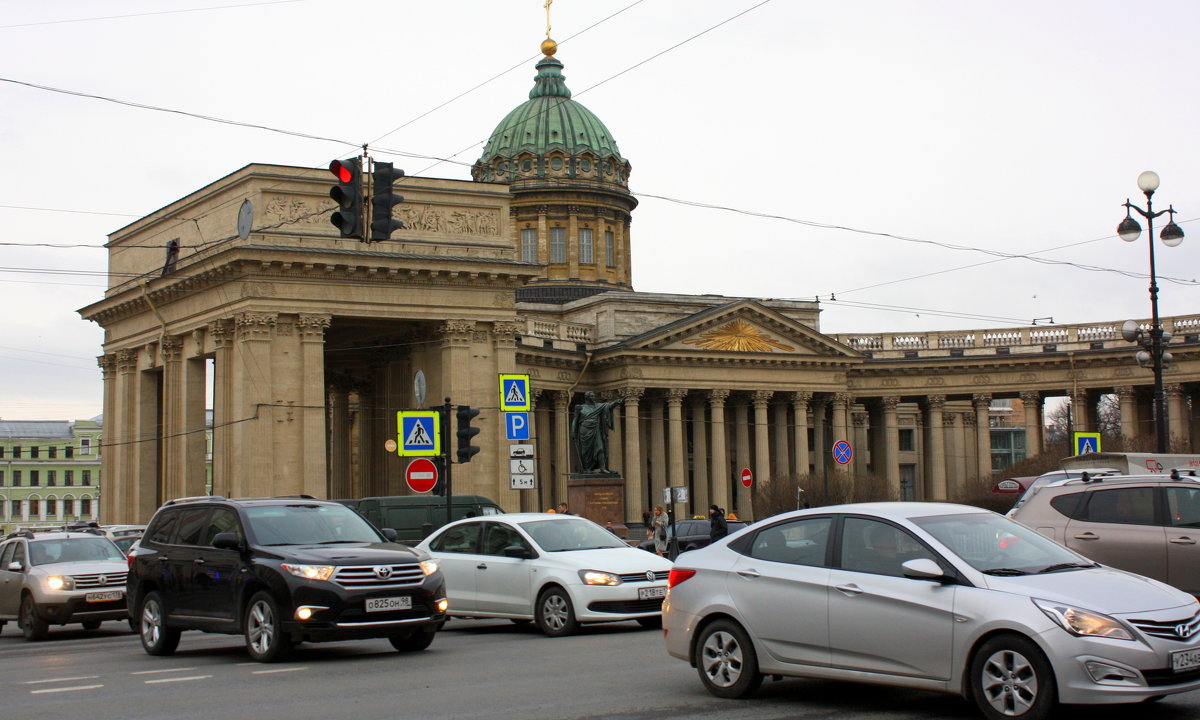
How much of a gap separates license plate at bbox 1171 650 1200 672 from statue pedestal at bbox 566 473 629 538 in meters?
35.1

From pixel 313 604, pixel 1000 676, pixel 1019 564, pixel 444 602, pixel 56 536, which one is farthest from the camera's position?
pixel 56 536

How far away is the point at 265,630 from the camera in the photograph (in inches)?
593

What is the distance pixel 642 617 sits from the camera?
59.4ft

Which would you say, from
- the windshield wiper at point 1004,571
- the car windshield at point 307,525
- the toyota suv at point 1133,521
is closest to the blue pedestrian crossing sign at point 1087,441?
the toyota suv at point 1133,521

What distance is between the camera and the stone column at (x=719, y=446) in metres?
66.6

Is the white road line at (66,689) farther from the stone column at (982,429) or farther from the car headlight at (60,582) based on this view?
the stone column at (982,429)

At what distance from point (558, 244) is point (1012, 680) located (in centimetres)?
6729

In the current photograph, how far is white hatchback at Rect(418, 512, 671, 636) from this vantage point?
17812 mm

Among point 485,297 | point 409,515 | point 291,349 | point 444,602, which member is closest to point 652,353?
point 485,297

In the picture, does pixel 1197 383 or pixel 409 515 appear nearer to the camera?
pixel 409 515

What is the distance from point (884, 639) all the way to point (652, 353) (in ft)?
177

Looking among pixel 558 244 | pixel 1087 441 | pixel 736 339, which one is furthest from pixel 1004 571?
pixel 558 244

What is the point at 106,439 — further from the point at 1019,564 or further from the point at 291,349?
the point at 1019,564

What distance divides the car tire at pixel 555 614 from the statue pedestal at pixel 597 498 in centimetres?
2617
